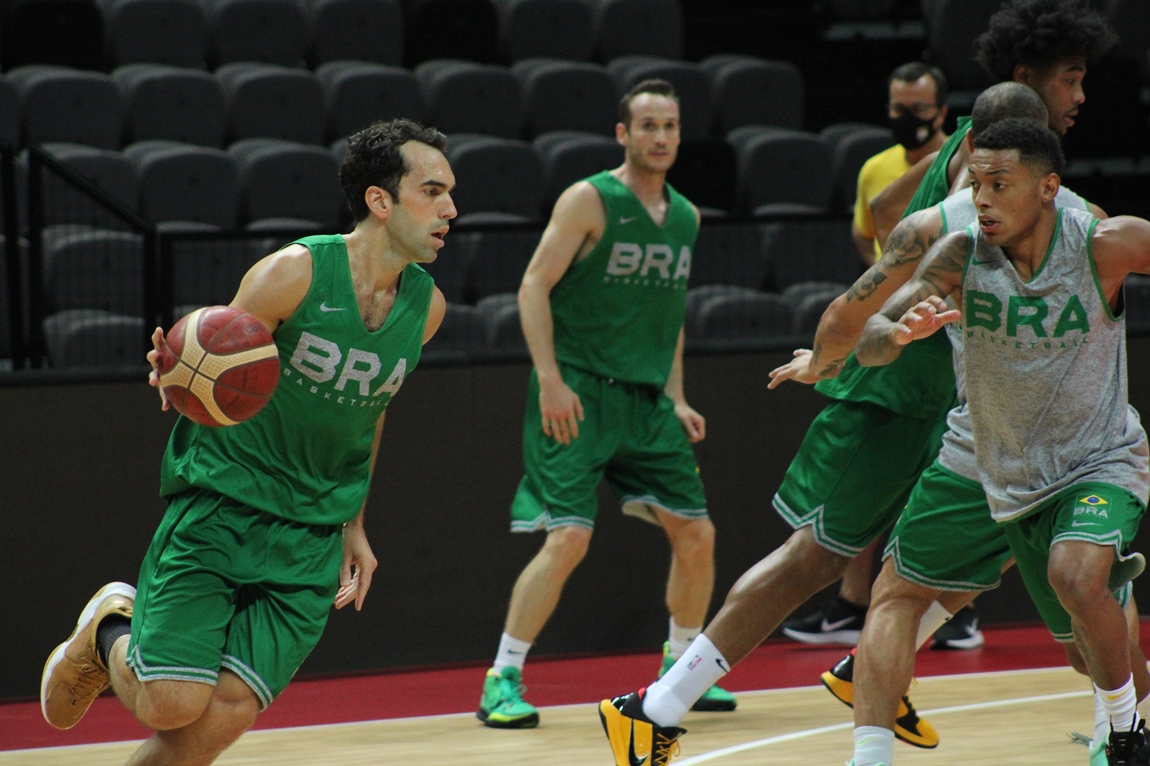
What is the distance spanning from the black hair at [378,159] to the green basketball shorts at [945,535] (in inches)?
58.5

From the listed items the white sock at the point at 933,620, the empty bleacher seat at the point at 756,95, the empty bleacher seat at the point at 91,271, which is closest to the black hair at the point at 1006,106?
the white sock at the point at 933,620

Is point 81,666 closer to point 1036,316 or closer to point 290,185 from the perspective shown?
point 1036,316

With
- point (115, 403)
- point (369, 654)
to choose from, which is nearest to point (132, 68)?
point (115, 403)

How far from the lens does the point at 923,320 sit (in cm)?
336

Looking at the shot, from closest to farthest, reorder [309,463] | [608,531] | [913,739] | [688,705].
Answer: [309,463] → [688,705] → [913,739] → [608,531]

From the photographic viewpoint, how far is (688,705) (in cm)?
402

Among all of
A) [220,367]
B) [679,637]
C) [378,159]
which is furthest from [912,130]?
[220,367]

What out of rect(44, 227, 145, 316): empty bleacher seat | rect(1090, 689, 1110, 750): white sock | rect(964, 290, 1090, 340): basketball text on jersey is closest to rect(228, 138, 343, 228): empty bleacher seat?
rect(44, 227, 145, 316): empty bleacher seat

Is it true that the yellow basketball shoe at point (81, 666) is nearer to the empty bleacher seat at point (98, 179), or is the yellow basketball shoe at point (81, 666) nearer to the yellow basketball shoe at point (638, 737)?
the yellow basketball shoe at point (638, 737)

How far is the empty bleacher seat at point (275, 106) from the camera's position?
26.7 ft

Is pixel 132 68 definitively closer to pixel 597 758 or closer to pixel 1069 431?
pixel 597 758

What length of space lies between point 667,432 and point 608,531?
1.06 metres

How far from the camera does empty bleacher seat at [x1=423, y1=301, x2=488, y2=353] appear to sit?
6.48 meters

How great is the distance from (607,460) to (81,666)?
83.0 inches
